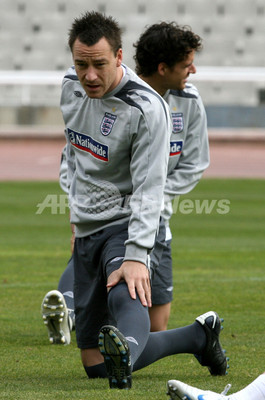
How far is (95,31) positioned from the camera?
366 centimetres

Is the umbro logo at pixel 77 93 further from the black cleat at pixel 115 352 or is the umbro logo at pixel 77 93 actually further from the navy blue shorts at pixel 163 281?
the navy blue shorts at pixel 163 281

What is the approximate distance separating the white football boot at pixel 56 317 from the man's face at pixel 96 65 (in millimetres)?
1982

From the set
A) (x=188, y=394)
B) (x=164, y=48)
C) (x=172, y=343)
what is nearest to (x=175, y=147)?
(x=164, y=48)

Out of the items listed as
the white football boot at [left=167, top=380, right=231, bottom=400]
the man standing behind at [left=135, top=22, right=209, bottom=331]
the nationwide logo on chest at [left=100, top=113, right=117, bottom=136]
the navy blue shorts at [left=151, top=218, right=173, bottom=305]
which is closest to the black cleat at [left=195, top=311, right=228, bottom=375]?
the man standing behind at [left=135, top=22, right=209, bottom=331]

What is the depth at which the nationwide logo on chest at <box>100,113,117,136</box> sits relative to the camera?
3.85 metres

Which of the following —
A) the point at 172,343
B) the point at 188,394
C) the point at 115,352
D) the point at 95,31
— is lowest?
the point at 172,343

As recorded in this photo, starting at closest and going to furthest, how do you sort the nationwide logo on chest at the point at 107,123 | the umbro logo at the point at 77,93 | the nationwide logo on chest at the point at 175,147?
the nationwide logo on chest at the point at 107,123
the umbro logo at the point at 77,93
the nationwide logo on chest at the point at 175,147

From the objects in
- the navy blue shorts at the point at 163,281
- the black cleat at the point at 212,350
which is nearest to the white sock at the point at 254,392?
the black cleat at the point at 212,350

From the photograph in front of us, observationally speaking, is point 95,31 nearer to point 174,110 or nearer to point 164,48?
point 164,48

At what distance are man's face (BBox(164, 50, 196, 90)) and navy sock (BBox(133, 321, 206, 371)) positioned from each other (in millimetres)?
1481

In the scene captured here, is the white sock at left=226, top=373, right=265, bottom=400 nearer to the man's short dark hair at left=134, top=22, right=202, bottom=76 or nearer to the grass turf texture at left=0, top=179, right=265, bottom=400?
the grass turf texture at left=0, top=179, right=265, bottom=400

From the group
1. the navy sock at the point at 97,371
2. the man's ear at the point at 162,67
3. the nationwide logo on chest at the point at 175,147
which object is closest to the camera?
the navy sock at the point at 97,371

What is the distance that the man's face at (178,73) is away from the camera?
5020 mm

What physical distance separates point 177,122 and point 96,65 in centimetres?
164
